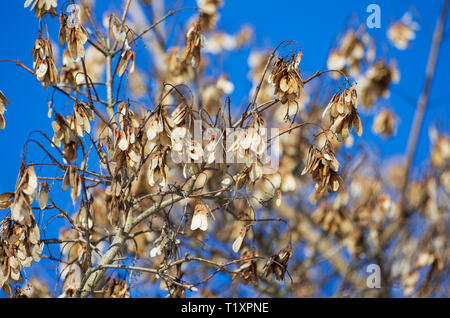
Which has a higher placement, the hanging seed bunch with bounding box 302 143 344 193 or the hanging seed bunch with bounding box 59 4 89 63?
the hanging seed bunch with bounding box 59 4 89 63

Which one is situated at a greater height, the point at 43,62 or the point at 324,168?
the point at 43,62

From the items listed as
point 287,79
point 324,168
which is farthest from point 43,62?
point 324,168

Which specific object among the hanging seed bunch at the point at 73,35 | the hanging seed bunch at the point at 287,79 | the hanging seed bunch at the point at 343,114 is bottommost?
the hanging seed bunch at the point at 343,114

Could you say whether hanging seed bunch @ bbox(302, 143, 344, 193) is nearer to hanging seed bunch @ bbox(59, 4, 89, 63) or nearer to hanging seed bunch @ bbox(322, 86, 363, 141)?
hanging seed bunch @ bbox(322, 86, 363, 141)

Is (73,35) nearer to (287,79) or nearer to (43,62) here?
(43,62)

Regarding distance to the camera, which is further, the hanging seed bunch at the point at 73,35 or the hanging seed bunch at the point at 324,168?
the hanging seed bunch at the point at 73,35

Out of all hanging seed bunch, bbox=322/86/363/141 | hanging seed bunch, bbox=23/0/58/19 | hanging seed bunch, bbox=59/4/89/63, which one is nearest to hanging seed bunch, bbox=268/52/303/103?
hanging seed bunch, bbox=322/86/363/141

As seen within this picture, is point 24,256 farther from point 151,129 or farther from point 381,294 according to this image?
point 381,294

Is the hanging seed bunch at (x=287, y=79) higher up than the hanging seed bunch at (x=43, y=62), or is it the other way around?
the hanging seed bunch at (x=43, y=62)

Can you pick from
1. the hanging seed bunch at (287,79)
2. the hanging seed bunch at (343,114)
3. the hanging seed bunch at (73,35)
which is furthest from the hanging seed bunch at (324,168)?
the hanging seed bunch at (73,35)

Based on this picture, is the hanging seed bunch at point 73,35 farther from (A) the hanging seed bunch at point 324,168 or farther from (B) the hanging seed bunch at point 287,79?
(A) the hanging seed bunch at point 324,168

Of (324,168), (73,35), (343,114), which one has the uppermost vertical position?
(73,35)

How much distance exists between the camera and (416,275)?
4203mm
